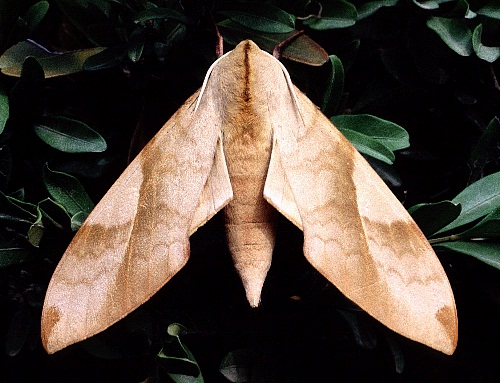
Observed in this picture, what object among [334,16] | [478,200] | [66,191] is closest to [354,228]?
[478,200]

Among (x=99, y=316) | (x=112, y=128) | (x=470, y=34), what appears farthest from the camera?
(x=112, y=128)

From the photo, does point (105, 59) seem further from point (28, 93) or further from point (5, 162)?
point (5, 162)

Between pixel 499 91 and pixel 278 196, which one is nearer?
pixel 278 196

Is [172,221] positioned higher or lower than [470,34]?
lower

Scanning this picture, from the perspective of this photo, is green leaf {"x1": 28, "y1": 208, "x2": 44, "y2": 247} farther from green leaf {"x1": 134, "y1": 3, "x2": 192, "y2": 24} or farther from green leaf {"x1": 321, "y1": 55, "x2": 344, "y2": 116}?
green leaf {"x1": 321, "y1": 55, "x2": 344, "y2": 116}

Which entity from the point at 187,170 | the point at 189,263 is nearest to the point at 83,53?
the point at 187,170

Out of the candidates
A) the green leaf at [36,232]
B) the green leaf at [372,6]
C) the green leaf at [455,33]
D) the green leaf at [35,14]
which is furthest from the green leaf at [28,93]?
the green leaf at [455,33]

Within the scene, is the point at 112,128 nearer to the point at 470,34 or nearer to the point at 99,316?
the point at 99,316
